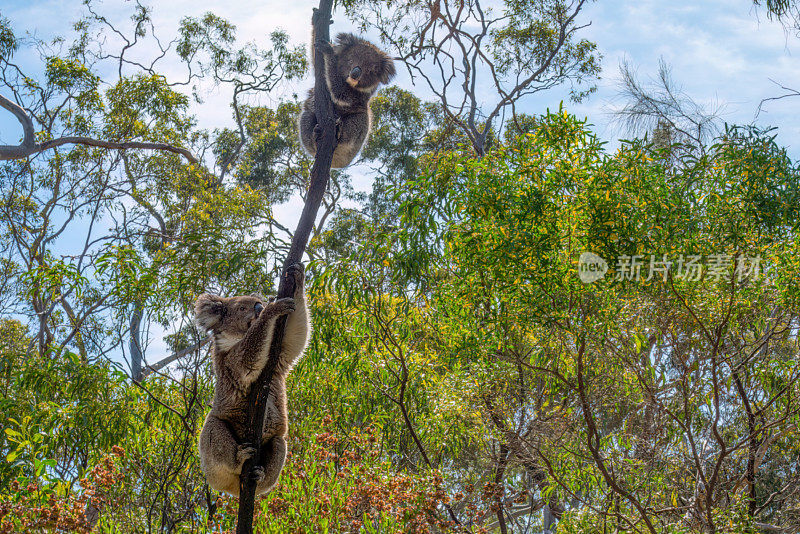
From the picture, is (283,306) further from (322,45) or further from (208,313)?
(322,45)

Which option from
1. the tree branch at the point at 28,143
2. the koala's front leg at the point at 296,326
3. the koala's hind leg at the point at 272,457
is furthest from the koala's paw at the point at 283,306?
the tree branch at the point at 28,143

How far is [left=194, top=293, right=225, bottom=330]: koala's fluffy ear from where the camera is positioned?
371cm

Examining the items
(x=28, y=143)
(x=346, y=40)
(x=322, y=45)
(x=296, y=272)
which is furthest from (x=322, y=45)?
(x=28, y=143)

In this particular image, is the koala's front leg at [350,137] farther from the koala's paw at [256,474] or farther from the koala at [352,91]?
the koala's paw at [256,474]

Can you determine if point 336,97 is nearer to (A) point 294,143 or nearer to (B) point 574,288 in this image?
(B) point 574,288

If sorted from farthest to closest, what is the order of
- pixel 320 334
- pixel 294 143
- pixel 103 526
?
pixel 294 143 < pixel 320 334 < pixel 103 526

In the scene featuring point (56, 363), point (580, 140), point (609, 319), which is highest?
point (580, 140)

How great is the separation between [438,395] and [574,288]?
1736 mm

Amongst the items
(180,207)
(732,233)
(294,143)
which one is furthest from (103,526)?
(294,143)

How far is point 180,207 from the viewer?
41.4ft

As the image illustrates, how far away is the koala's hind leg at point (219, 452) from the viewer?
11.4 feet

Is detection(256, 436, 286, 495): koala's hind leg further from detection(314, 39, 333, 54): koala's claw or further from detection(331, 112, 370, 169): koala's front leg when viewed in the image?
detection(331, 112, 370, 169): koala's front leg

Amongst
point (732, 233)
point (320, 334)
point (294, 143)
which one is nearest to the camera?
point (732, 233)

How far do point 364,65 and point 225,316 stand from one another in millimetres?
3047
